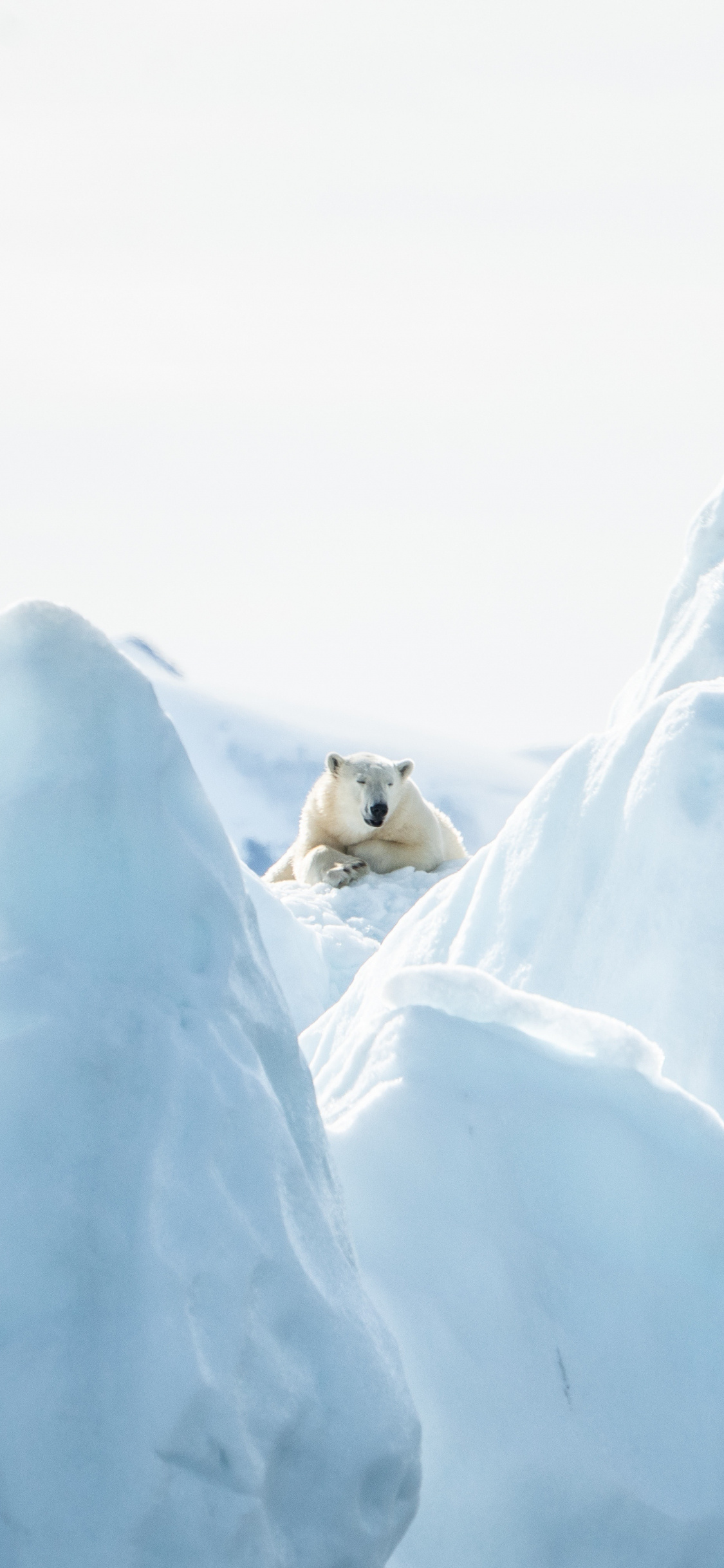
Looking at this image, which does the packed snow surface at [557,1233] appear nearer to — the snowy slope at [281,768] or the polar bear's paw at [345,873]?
the polar bear's paw at [345,873]

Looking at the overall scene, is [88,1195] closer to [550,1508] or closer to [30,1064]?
[30,1064]

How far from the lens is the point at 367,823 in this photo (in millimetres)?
8977

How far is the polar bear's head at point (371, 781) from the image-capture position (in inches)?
351

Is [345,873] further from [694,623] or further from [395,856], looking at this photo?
[694,623]

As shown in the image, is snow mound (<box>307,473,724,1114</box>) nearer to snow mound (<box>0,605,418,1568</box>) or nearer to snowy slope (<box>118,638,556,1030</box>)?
snow mound (<box>0,605,418,1568</box>)

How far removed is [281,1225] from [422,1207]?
0.64m

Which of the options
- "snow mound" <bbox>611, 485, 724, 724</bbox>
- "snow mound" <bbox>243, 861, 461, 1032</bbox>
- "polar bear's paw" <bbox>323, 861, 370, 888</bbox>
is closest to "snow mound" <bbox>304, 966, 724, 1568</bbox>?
"snow mound" <bbox>611, 485, 724, 724</bbox>

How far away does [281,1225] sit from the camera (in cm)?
159

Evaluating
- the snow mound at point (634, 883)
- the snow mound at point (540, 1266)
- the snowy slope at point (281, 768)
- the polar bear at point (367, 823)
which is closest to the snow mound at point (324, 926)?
the polar bear at point (367, 823)

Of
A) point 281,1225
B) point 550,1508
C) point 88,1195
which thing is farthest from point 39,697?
point 550,1508

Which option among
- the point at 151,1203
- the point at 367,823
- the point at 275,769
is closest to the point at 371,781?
the point at 367,823

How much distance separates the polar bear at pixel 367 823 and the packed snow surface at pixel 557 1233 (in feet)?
19.8

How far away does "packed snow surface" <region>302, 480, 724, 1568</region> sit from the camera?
1932 mm

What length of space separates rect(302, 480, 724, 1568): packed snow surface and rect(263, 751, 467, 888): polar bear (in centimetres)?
602
